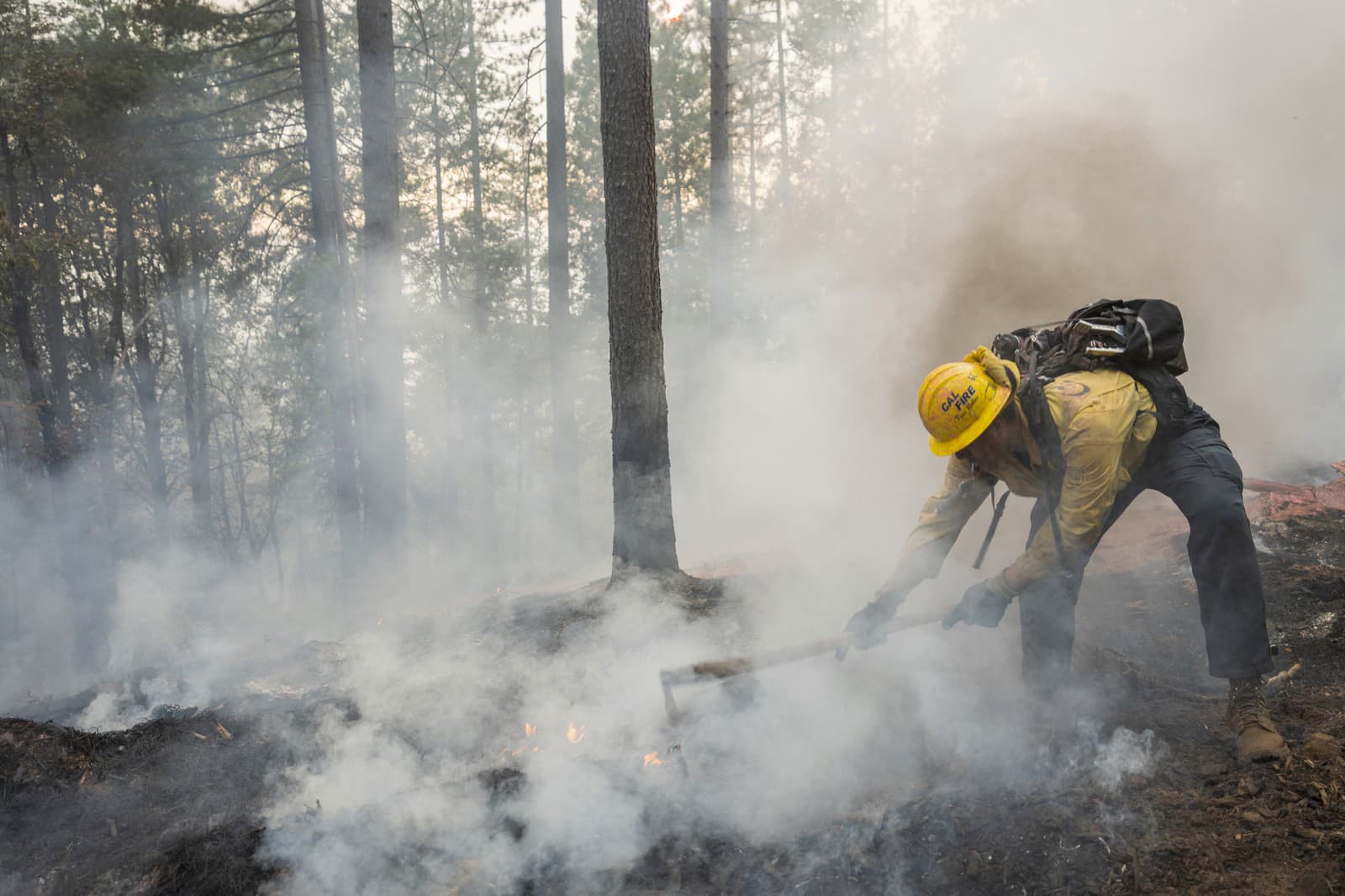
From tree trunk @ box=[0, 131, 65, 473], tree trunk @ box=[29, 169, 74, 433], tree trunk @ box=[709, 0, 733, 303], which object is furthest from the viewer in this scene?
tree trunk @ box=[709, 0, 733, 303]

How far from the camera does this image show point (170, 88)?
10586 mm

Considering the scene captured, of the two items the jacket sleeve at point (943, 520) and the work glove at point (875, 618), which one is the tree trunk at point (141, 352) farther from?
→ the jacket sleeve at point (943, 520)

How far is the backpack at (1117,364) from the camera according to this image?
336 cm

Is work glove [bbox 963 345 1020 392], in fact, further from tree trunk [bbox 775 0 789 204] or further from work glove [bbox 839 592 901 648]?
tree trunk [bbox 775 0 789 204]

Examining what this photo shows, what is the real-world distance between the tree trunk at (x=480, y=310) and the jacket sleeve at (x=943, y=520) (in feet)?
49.4

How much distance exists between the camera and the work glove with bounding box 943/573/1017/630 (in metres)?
3.43

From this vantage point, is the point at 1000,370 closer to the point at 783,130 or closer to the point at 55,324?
the point at 55,324

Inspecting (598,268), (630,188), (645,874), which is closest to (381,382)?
(630,188)

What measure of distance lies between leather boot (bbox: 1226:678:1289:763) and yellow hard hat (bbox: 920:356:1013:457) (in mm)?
1525

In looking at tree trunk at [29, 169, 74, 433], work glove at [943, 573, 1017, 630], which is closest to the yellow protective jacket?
work glove at [943, 573, 1017, 630]

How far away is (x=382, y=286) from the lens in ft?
29.2

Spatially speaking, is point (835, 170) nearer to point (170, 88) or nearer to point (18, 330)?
point (170, 88)

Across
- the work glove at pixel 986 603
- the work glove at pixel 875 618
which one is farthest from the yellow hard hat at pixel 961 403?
the work glove at pixel 875 618

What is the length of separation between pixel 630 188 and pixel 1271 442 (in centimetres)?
783
